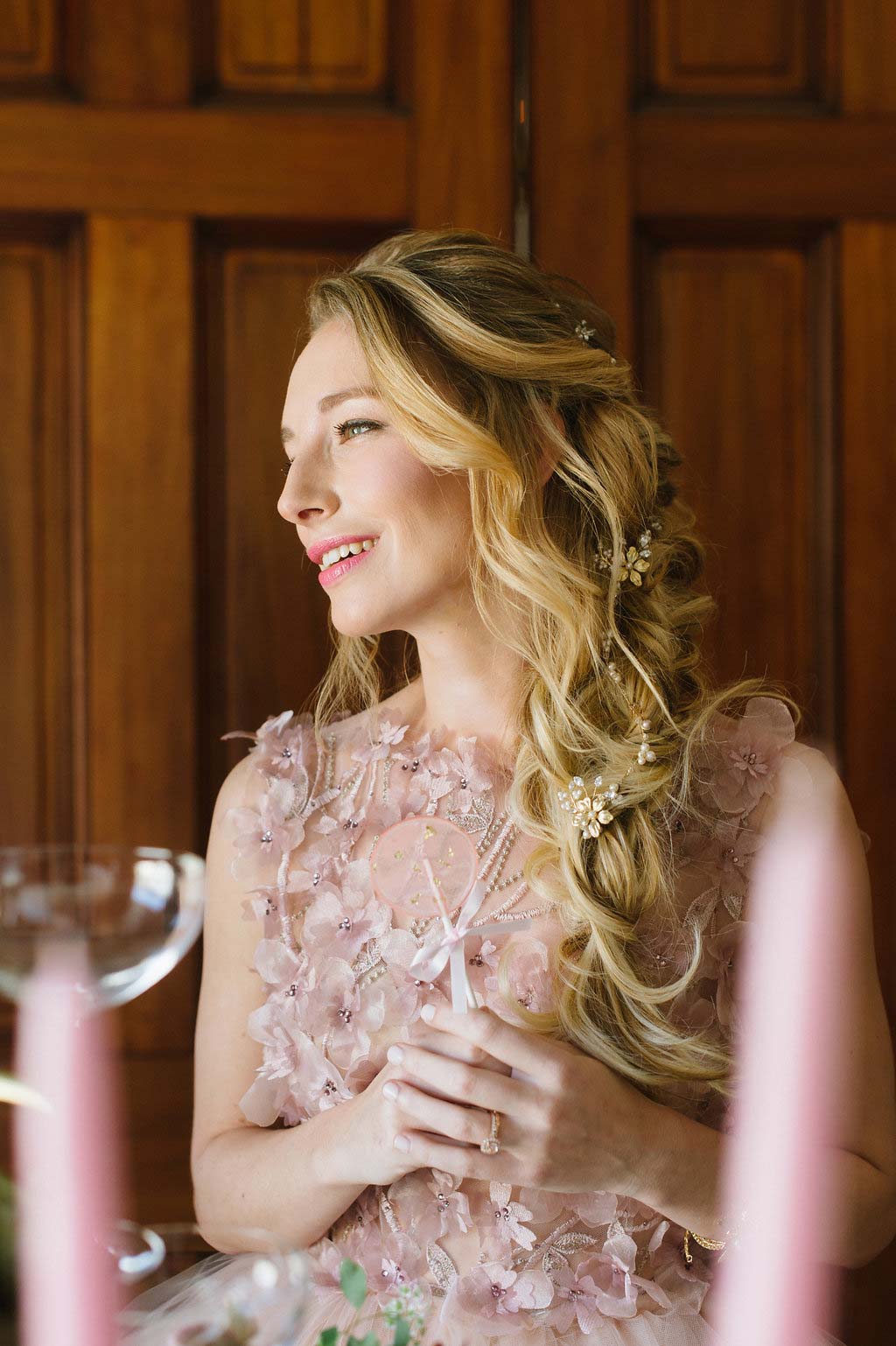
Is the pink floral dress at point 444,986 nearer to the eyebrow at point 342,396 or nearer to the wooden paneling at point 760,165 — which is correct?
the eyebrow at point 342,396

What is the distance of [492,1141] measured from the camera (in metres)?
1.09

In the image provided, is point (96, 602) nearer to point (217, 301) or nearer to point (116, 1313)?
point (217, 301)

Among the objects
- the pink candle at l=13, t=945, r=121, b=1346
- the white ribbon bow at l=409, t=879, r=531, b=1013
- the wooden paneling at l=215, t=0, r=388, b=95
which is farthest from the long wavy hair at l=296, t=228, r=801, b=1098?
the pink candle at l=13, t=945, r=121, b=1346

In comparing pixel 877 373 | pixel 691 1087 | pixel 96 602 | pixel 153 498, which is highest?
pixel 877 373

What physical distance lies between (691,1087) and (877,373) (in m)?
0.93

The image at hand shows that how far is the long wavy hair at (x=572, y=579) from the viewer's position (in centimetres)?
123

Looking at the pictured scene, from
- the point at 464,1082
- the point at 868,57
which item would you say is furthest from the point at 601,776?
the point at 868,57

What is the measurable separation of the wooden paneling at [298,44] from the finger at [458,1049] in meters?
1.16

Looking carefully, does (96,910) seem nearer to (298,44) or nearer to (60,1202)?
(60,1202)

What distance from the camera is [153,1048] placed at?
5.17 feet

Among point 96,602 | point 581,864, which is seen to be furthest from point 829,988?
point 96,602

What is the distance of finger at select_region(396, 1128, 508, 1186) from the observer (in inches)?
43.3

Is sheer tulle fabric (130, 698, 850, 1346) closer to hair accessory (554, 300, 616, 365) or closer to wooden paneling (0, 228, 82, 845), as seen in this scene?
wooden paneling (0, 228, 82, 845)

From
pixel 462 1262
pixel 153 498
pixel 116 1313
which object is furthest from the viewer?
pixel 153 498
